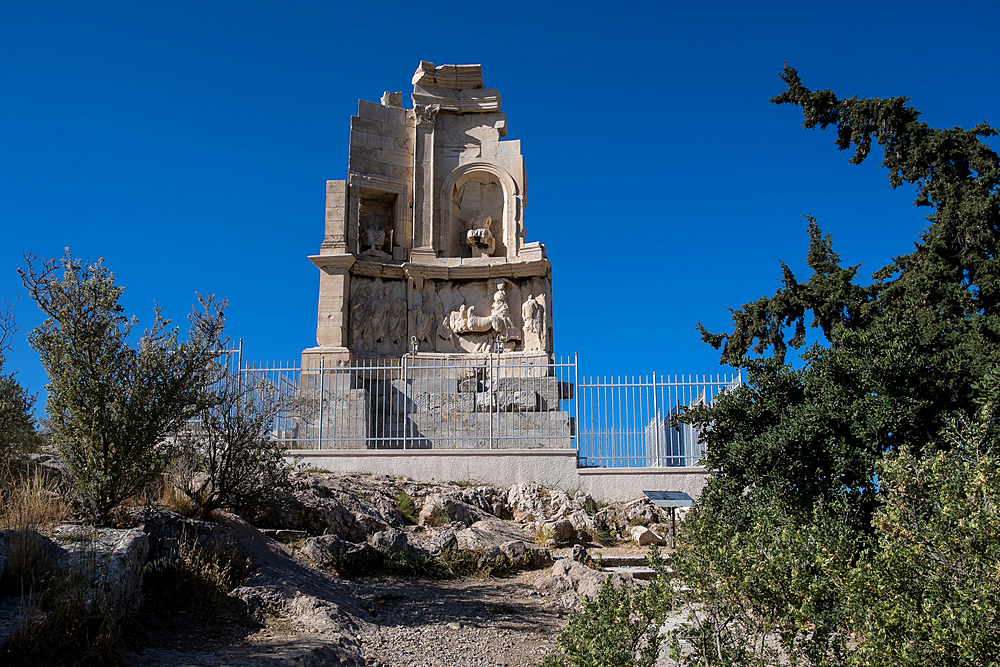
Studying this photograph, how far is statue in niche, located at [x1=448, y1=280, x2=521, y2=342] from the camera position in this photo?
53.5 feet

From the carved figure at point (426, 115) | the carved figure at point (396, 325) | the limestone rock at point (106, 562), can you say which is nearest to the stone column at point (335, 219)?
the carved figure at point (396, 325)

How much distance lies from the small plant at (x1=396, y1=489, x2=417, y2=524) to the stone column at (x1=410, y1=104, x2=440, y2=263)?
6928mm

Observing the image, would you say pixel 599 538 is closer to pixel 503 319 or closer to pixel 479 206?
pixel 503 319

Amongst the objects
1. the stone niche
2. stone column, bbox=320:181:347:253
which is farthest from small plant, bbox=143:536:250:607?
stone column, bbox=320:181:347:253

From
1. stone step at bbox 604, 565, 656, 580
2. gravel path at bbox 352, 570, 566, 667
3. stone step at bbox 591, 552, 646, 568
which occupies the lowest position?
gravel path at bbox 352, 570, 566, 667

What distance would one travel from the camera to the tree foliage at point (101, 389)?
679 centimetres

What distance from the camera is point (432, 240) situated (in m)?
17.2

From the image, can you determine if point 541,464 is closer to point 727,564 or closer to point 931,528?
point 727,564

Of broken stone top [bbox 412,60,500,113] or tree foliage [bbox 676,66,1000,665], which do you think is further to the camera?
broken stone top [bbox 412,60,500,113]

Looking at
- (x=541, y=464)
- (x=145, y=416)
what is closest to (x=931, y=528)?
(x=145, y=416)

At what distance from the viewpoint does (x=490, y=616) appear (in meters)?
7.18

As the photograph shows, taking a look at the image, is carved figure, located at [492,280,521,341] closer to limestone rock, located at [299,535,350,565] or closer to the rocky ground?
the rocky ground

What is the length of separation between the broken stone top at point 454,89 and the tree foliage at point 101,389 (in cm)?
1186

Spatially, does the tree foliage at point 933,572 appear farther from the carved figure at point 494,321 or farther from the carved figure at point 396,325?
the carved figure at point 396,325
